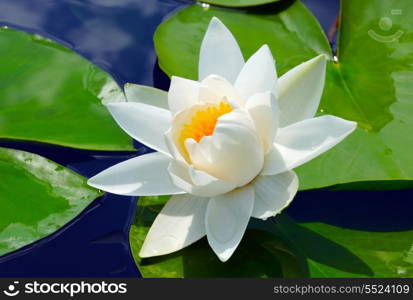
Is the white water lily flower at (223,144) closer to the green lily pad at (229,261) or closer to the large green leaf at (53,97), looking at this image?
the green lily pad at (229,261)

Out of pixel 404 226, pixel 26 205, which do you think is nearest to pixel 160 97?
pixel 26 205

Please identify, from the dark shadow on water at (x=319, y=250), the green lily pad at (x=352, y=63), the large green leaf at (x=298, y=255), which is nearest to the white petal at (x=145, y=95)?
the green lily pad at (x=352, y=63)

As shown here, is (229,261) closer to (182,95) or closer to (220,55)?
→ (182,95)

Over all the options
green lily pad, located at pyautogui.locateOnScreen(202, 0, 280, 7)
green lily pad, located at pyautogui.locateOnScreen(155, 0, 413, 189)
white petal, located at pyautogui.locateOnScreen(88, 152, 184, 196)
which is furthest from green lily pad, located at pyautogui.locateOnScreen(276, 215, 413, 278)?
green lily pad, located at pyautogui.locateOnScreen(202, 0, 280, 7)

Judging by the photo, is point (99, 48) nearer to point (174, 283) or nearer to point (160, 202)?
point (160, 202)

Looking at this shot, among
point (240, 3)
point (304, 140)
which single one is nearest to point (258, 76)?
point (304, 140)

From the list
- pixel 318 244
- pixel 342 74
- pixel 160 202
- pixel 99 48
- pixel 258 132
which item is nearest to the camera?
pixel 258 132
